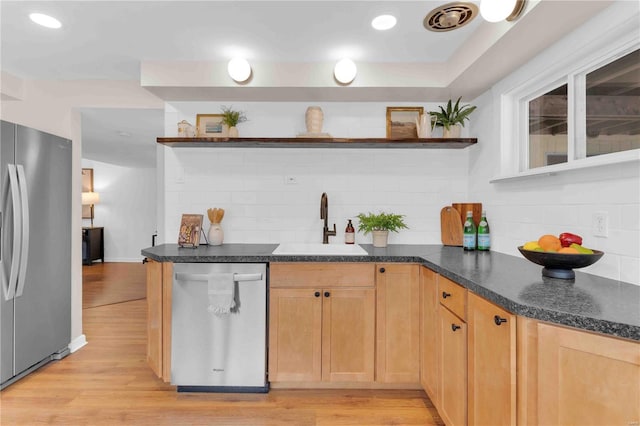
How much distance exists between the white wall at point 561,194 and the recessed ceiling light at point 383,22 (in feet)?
2.84

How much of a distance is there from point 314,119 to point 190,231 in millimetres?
1268

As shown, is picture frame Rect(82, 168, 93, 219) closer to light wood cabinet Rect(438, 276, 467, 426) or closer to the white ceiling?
the white ceiling

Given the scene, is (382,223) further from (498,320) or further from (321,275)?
(498,320)

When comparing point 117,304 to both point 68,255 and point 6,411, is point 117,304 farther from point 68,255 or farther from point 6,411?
point 6,411

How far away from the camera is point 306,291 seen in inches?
84.3

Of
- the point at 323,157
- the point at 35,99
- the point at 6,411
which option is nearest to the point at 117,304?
the point at 6,411

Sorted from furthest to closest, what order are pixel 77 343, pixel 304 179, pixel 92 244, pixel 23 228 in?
pixel 92 244, pixel 77 343, pixel 304 179, pixel 23 228

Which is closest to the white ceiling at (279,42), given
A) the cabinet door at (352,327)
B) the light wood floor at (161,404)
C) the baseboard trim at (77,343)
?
the cabinet door at (352,327)

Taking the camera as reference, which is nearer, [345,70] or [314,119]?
[345,70]

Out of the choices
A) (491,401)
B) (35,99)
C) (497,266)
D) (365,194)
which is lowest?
(491,401)

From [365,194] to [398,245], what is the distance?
49 cm

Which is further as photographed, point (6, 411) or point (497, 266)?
point (6, 411)

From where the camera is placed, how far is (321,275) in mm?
2145

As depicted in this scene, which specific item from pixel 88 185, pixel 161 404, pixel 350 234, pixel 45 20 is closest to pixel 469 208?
pixel 350 234
